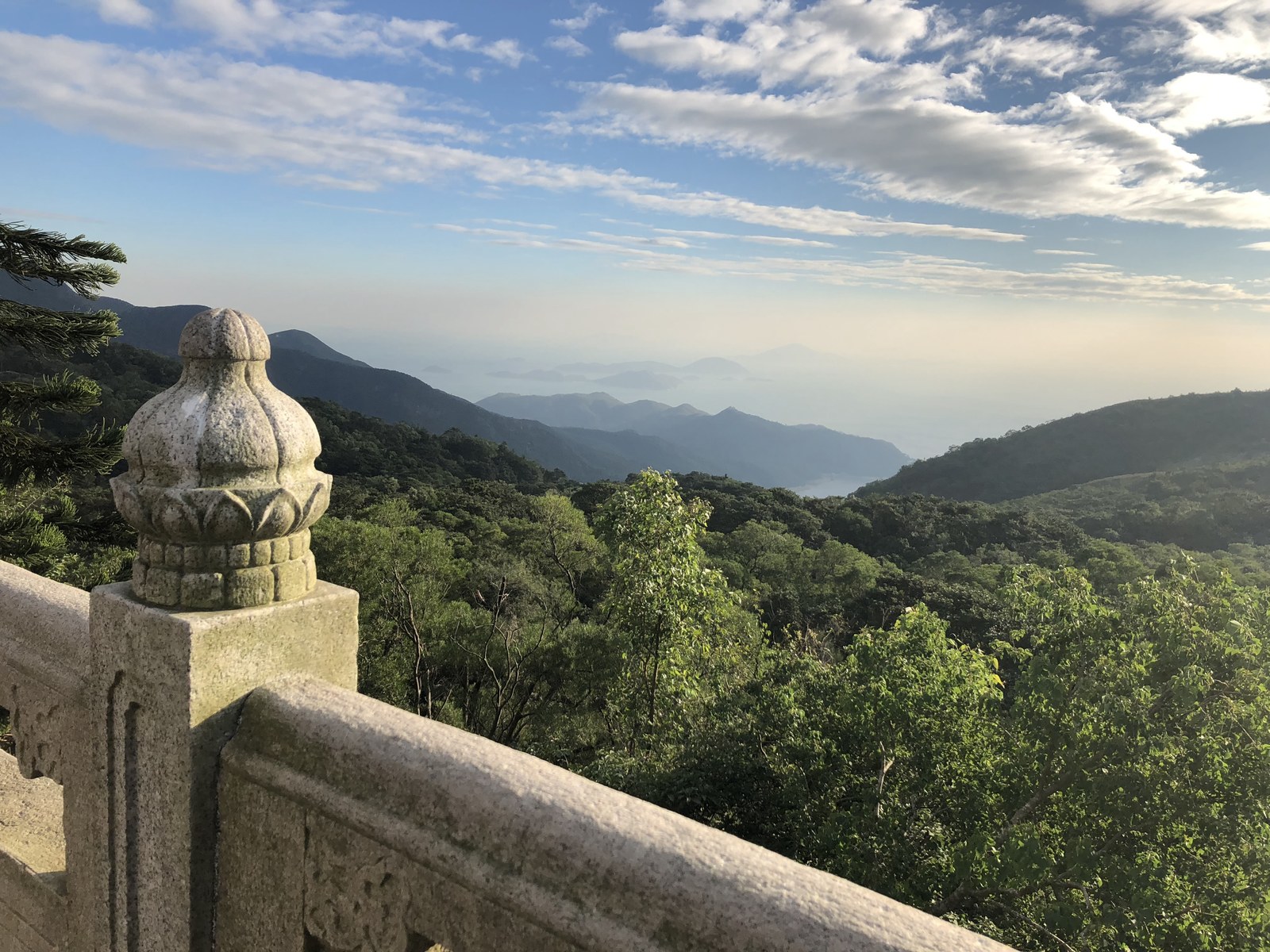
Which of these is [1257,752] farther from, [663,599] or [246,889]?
[246,889]

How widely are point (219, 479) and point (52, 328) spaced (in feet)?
29.6

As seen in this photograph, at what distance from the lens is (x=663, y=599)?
10844mm

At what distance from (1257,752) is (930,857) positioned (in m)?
3.28

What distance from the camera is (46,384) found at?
916cm

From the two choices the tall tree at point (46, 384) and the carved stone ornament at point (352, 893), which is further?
the tall tree at point (46, 384)

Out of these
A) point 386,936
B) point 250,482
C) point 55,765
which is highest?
point 250,482

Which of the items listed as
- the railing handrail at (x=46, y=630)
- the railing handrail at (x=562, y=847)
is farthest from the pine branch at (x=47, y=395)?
the railing handrail at (x=562, y=847)

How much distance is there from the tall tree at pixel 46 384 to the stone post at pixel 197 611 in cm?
858

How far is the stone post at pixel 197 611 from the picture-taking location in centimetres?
189

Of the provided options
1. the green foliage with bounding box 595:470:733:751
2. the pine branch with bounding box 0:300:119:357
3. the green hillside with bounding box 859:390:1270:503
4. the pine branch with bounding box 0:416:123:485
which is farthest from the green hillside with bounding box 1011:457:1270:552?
the pine branch with bounding box 0:300:119:357

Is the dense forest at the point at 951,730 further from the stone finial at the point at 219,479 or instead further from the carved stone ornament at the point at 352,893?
the stone finial at the point at 219,479

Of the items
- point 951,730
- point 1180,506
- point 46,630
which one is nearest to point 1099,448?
point 1180,506

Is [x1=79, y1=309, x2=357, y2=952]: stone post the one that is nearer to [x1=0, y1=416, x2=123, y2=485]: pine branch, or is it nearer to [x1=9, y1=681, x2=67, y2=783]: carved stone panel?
[x1=9, y1=681, x2=67, y2=783]: carved stone panel

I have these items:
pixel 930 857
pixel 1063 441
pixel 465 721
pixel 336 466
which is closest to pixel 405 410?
pixel 336 466
